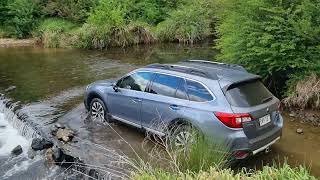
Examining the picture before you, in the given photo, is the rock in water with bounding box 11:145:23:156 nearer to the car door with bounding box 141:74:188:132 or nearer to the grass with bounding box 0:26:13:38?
the car door with bounding box 141:74:188:132

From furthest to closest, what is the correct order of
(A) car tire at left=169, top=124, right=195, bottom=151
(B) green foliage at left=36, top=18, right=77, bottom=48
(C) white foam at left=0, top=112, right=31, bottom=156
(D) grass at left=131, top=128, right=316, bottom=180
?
(B) green foliage at left=36, top=18, right=77, bottom=48 < (C) white foam at left=0, top=112, right=31, bottom=156 < (A) car tire at left=169, top=124, right=195, bottom=151 < (D) grass at left=131, top=128, right=316, bottom=180

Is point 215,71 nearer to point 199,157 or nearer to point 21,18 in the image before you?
point 199,157

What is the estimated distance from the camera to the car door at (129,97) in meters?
9.35

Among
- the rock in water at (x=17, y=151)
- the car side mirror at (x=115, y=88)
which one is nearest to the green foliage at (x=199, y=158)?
the car side mirror at (x=115, y=88)

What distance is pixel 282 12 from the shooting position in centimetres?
1116

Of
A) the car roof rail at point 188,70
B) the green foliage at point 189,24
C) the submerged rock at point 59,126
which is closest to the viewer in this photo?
the car roof rail at point 188,70

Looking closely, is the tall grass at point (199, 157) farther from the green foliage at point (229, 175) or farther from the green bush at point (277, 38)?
the green bush at point (277, 38)

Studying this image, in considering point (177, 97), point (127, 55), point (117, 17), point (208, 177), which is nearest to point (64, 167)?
point (177, 97)

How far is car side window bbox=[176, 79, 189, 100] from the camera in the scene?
8.41 m

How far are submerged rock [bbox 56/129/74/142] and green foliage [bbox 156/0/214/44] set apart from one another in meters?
15.1

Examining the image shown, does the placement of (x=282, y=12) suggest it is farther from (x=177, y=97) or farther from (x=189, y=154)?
(x=189, y=154)

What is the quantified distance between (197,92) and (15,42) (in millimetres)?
19233

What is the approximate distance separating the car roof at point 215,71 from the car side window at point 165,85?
0.21 m

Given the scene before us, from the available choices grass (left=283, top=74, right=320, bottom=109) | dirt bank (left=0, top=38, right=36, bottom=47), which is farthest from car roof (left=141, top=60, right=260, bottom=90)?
dirt bank (left=0, top=38, right=36, bottom=47)
